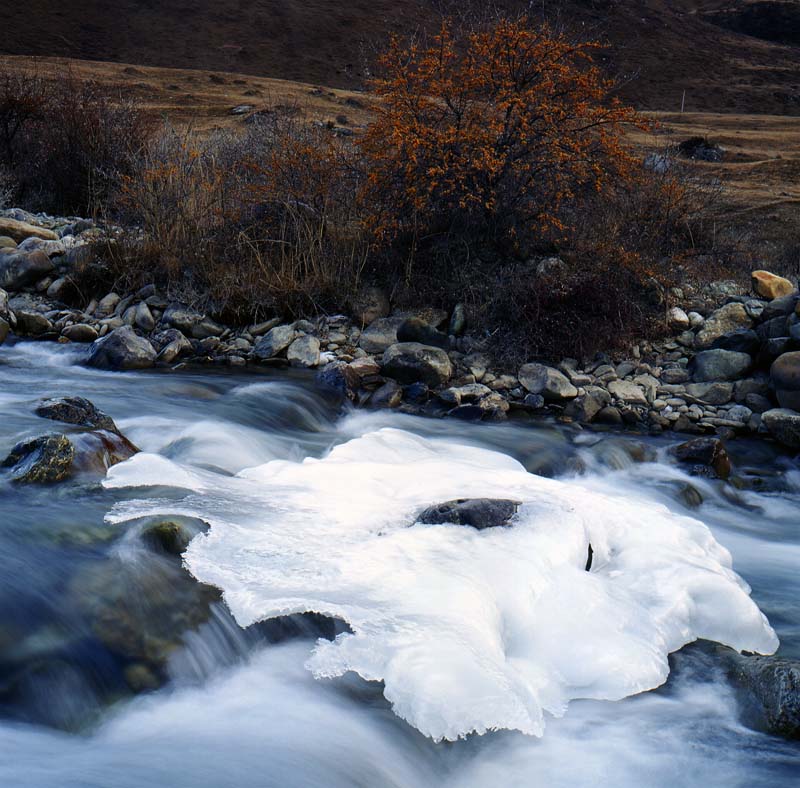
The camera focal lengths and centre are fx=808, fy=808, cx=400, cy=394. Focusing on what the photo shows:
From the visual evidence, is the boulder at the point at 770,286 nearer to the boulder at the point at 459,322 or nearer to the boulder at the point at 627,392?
the boulder at the point at 627,392

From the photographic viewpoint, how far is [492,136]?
864 centimetres

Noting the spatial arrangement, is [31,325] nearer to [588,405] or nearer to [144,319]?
[144,319]

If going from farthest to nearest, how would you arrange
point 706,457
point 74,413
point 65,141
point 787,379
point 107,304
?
point 65,141, point 107,304, point 787,379, point 706,457, point 74,413

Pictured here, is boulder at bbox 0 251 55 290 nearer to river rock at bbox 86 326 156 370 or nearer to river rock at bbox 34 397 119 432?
river rock at bbox 86 326 156 370

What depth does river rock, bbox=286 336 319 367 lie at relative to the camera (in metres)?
8.03

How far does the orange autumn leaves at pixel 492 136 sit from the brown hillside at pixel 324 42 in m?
45.0

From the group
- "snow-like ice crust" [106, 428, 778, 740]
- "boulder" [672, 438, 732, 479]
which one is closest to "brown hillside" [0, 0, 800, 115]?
"boulder" [672, 438, 732, 479]

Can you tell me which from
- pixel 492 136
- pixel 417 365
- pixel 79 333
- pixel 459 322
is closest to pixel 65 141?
pixel 79 333

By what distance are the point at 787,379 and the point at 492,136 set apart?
3866 mm

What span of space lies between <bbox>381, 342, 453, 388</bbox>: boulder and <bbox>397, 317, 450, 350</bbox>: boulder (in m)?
0.35

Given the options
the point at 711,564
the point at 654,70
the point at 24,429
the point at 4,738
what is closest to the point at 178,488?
the point at 24,429

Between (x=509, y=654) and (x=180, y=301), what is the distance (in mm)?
6256

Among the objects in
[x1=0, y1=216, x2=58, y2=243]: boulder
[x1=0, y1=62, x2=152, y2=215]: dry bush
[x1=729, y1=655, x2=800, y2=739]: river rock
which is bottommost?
[x1=729, y1=655, x2=800, y2=739]: river rock

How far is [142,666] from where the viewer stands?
9.92ft
